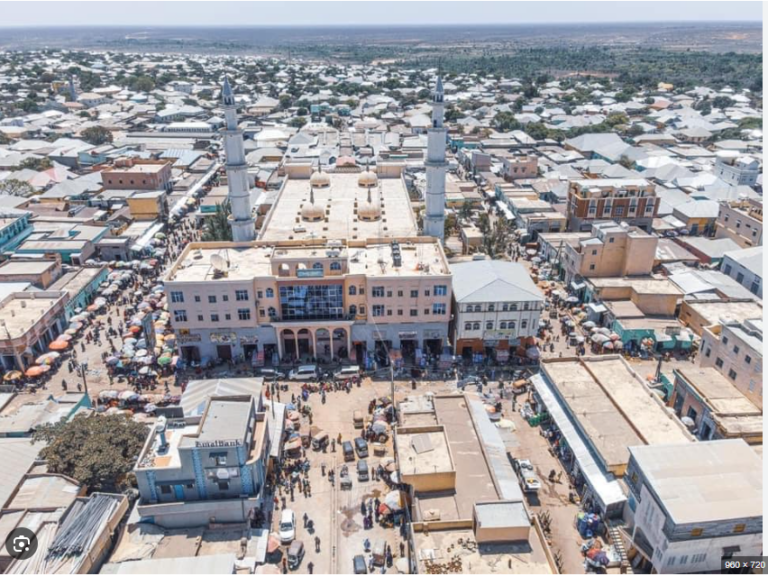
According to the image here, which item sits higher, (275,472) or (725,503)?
(725,503)

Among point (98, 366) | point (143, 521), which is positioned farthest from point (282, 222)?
point (143, 521)

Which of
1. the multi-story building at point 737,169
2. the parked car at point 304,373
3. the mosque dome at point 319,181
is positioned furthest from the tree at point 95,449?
the multi-story building at point 737,169

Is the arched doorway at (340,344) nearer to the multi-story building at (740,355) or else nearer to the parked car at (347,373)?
the parked car at (347,373)

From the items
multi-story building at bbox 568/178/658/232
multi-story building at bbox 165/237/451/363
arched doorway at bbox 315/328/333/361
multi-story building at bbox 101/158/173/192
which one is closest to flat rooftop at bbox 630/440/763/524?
multi-story building at bbox 165/237/451/363

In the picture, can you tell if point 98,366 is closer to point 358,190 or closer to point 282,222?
point 282,222

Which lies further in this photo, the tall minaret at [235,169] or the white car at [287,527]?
the tall minaret at [235,169]

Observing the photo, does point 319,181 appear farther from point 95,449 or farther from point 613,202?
point 95,449

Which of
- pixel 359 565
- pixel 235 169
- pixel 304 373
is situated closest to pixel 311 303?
pixel 304 373
